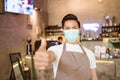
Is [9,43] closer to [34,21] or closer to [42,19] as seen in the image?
[34,21]

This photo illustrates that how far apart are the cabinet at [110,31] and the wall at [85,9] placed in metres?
0.30

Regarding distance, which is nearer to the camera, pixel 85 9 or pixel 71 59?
pixel 71 59

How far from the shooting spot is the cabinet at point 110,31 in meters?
8.38

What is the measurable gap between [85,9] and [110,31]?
1382 mm

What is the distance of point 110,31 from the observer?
8445 mm

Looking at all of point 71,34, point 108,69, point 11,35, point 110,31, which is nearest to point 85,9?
point 110,31

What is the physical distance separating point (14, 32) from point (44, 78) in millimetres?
1867

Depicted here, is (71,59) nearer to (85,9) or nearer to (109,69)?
(109,69)

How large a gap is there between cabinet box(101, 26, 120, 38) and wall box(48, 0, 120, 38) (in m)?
0.30

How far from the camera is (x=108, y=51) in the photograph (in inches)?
169

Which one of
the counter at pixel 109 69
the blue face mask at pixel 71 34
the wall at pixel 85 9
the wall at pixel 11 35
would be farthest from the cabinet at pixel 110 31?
the blue face mask at pixel 71 34

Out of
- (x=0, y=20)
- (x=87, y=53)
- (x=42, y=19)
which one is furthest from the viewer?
(x=42, y=19)

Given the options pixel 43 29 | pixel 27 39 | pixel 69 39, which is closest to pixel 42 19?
pixel 43 29

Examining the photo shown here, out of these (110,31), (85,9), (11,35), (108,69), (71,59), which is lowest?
(108,69)
